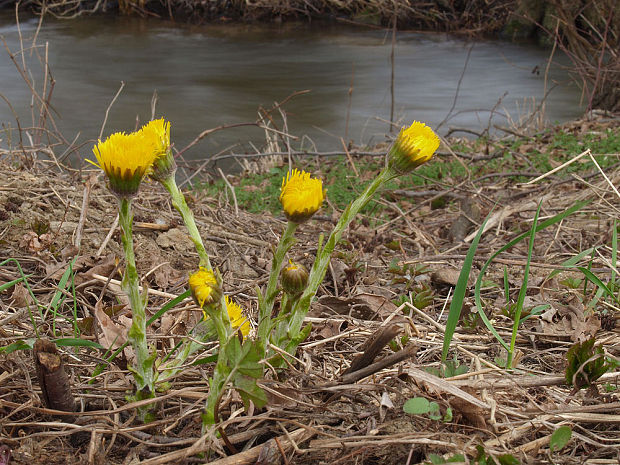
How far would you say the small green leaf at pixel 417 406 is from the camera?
124 cm

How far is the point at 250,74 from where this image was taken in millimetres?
10602

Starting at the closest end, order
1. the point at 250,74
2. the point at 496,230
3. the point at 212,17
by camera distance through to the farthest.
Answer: the point at 496,230 → the point at 250,74 → the point at 212,17

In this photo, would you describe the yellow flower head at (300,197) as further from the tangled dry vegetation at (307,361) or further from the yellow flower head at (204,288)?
the tangled dry vegetation at (307,361)

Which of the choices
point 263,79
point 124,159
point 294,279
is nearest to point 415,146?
point 294,279

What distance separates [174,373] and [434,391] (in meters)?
0.60

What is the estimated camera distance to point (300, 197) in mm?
1186

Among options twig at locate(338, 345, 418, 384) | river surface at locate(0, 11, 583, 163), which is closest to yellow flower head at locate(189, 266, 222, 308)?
twig at locate(338, 345, 418, 384)

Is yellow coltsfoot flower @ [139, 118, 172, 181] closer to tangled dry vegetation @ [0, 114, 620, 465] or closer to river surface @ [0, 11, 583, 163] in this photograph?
tangled dry vegetation @ [0, 114, 620, 465]

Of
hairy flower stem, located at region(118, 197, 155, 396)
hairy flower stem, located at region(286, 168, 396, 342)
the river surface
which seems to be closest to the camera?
hairy flower stem, located at region(118, 197, 155, 396)

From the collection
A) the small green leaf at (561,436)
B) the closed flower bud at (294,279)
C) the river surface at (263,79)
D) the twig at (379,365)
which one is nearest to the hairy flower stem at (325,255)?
the closed flower bud at (294,279)

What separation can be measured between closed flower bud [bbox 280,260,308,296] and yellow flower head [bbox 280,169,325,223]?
0.35 feet

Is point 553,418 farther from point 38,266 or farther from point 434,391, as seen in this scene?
point 38,266

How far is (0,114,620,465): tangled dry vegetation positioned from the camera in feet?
4.12

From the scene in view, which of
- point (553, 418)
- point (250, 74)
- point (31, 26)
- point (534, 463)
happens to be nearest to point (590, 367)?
point (553, 418)
